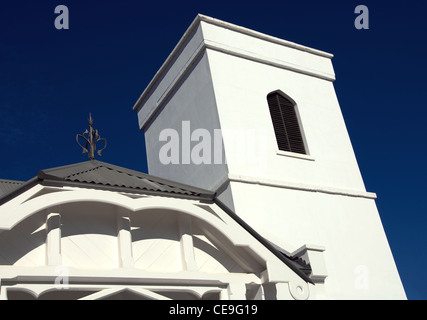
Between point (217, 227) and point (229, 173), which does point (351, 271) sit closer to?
point (229, 173)

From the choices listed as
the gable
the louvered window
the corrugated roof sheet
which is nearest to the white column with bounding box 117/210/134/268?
the gable

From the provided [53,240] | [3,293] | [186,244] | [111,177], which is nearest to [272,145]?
[186,244]

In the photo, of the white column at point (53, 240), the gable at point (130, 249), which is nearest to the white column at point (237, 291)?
the gable at point (130, 249)

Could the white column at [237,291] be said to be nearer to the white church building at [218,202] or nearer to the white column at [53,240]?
the white church building at [218,202]

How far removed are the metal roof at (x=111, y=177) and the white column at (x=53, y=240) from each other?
22.8 inches

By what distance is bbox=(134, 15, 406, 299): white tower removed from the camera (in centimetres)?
1560

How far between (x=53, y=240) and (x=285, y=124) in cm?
1128

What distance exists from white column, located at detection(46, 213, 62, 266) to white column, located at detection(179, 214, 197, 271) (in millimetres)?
1922

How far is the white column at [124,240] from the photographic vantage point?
8.21m

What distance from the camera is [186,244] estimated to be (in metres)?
8.89

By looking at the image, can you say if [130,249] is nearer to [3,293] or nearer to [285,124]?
[3,293]
